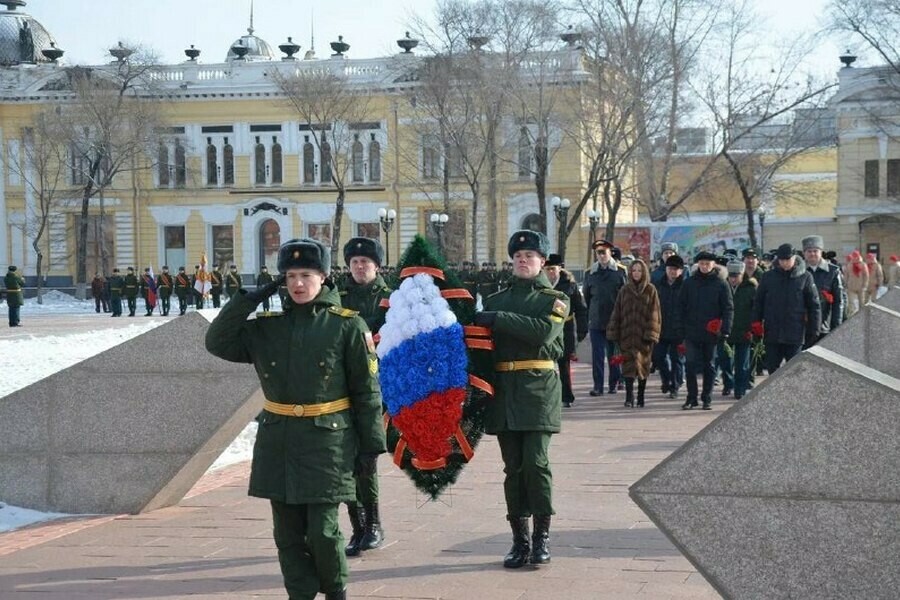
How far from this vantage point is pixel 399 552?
730 cm

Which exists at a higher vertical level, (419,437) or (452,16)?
(452,16)

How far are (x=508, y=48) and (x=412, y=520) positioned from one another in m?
33.9

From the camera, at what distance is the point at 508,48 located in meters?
40.8

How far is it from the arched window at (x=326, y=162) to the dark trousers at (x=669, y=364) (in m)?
41.2

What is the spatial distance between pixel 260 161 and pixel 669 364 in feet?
149

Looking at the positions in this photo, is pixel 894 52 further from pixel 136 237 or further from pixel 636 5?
pixel 136 237

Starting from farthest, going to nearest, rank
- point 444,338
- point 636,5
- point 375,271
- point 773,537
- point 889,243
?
point 889,243, point 636,5, point 375,271, point 444,338, point 773,537

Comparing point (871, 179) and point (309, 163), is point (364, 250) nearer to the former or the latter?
point (871, 179)

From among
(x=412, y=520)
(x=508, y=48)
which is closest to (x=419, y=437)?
(x=412, y=520)

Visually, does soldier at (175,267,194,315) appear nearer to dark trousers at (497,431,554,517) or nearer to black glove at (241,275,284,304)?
dark trousers at (497,431,554,517)

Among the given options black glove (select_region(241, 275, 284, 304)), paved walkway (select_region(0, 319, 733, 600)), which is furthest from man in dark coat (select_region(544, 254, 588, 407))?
black glove (select_region(241, 275, 284, 304))

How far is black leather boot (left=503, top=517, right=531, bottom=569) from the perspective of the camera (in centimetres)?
688

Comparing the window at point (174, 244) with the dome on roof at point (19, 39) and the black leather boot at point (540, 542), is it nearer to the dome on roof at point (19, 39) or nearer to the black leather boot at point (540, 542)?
the dome on roof at point (19, 39)

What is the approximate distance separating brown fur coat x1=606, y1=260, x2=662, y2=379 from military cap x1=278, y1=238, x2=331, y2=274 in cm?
923
